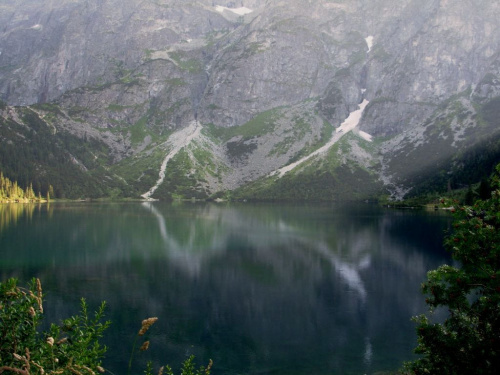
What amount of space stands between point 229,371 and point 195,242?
59923mm

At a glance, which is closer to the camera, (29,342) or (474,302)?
(29,342)

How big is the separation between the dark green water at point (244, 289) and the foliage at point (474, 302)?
1537 centimetres

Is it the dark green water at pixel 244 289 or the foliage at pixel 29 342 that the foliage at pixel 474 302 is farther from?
the dark green water at pixel 244 289

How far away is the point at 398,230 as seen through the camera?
362 ft

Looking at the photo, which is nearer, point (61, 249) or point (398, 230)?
point (61, 249)

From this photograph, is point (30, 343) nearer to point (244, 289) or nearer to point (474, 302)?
point (474, 302)

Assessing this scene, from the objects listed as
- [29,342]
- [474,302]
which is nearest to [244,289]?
[474,302]

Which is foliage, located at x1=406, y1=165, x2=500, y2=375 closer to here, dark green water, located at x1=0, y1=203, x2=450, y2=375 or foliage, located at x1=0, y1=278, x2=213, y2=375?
foliage, located at x1=0, y1=278, x2=213, y2=375

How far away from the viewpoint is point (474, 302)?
→ 15.9 metres

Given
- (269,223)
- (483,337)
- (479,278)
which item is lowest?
(269,223)

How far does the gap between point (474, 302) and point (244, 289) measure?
3824 centimetres

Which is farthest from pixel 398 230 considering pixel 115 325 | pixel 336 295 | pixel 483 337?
pixel 483 337

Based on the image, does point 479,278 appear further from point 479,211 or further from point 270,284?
point 270,284

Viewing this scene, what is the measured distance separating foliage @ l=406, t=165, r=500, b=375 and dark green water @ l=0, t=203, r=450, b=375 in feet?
50.4
